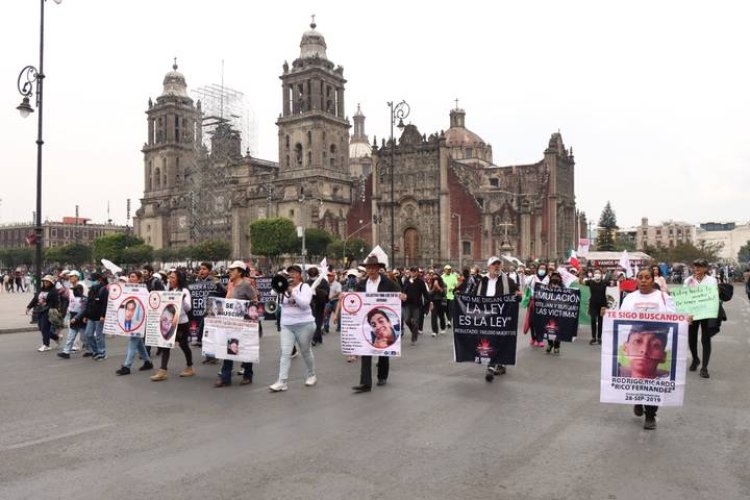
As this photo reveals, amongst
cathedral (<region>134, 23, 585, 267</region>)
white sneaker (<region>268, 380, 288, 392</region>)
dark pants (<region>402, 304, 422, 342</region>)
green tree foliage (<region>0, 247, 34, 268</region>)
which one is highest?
cathedral (<region>134, 23, 585, 267</region>)

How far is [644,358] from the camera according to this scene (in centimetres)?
734

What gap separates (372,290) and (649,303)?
4.30 meters

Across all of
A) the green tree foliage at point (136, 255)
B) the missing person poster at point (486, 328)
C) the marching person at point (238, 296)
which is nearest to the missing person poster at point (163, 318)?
the marching person at point (238, 296)

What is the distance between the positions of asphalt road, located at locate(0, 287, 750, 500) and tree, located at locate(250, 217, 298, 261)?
187 feet

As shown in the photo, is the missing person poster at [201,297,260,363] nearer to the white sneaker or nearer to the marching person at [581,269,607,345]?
the white sneaker

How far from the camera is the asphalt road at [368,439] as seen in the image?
5.47m

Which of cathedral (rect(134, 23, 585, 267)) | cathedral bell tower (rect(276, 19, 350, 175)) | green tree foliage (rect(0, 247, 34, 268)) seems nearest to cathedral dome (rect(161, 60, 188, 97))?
cathedral (rect(134, 23, 585, 267))

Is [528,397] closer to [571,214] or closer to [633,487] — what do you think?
[633,487]

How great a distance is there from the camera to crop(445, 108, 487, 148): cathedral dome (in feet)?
290

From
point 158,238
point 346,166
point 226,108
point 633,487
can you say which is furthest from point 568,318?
point 158,238

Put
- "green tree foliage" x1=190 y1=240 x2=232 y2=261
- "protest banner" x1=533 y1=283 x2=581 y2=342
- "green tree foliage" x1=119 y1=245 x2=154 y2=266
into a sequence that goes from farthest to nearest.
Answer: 1. "green tree foliage" x1=119 y1=245 x2=154 y2=266
2. "green tree foliage" x1=190 y1=240 x2=232 y2=261
3. "protest banner" x1=533 y1=283 x2=581 y2=342

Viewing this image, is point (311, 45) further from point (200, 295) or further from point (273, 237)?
point (200, 295)

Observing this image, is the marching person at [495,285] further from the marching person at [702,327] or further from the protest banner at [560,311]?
the protest banner at [560,311]

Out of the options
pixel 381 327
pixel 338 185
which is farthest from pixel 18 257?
pixel 381 327
